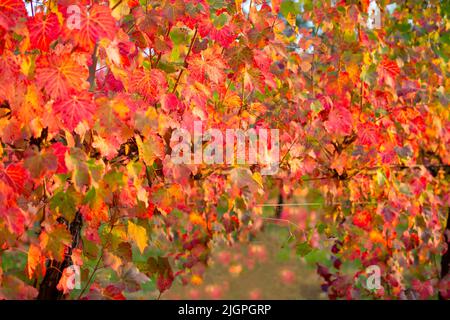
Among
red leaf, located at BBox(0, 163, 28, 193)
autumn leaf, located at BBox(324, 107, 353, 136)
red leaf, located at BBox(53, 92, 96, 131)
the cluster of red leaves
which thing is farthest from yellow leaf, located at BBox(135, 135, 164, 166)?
autumn leaf, located at BBox(324, 107, 353, 136)

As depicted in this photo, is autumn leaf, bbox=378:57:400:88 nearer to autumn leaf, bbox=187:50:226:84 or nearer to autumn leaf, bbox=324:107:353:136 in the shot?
autumn leaf, bbox=324:107:353:136

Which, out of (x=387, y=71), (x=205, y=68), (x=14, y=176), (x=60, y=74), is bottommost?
(x=14, y=176)

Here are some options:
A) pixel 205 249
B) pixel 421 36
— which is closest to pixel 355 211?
pixel 205 249

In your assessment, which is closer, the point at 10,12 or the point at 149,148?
the point at 10,12

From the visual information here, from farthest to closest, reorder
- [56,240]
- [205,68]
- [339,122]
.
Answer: [339,122] < [205,68] < [56,240]

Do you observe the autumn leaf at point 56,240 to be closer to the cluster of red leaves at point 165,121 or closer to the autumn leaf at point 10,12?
the cluster of red leaves at point 165,121

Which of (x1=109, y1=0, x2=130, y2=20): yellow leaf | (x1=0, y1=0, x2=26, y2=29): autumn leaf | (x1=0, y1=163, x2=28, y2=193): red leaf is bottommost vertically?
(x1=0, y1=163, x2=28, y2=193): red leaf

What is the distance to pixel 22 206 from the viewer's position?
7.16ft

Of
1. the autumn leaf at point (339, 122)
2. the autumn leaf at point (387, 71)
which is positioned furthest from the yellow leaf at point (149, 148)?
the autumn leaf at point (387, 71)

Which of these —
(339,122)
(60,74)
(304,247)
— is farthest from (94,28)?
(304,247)

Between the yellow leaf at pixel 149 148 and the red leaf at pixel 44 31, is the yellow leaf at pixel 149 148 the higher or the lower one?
the lower one

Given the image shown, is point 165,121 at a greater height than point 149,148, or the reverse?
point 165,121

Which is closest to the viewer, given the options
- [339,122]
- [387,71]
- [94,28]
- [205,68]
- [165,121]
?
[94,28]

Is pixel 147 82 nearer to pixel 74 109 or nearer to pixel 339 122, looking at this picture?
pixel 74 109
